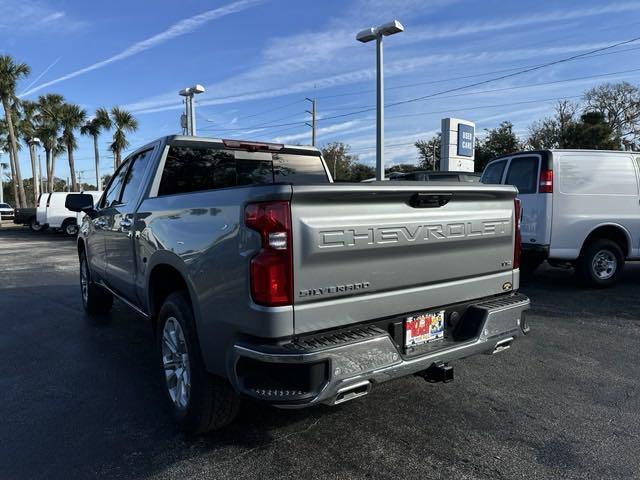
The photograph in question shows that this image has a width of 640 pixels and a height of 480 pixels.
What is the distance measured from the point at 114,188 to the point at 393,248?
3.78 metres

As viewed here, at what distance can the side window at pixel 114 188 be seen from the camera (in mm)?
5160

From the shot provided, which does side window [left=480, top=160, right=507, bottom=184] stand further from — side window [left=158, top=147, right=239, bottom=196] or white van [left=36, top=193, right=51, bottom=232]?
white van [left=36, top=193, right=51, bottom=232]

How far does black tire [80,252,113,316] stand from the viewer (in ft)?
20.8

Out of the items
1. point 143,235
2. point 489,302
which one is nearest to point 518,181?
point 489,302

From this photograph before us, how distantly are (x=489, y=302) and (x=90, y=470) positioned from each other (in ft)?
8.82

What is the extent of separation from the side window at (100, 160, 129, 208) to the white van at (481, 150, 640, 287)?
5.61 m

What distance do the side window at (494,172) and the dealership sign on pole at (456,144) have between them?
9912mm

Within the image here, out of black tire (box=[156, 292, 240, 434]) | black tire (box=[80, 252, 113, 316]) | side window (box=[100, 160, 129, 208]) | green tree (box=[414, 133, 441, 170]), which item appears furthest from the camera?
green tree (box=[414, 133, 441, 170])

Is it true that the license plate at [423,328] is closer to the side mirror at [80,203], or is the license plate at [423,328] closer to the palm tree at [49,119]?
the side mirror at [80,203]

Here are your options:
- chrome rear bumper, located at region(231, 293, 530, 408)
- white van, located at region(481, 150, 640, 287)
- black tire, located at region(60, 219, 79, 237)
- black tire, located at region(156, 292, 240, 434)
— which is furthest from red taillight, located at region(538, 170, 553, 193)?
black tire, located at region(60, 219, 79, 237)

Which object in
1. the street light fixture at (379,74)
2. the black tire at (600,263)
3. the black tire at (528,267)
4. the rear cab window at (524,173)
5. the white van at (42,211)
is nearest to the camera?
the rear cab window at (524,173)

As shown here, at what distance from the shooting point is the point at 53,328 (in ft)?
19.4

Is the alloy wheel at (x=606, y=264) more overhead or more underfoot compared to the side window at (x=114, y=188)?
more underfoot

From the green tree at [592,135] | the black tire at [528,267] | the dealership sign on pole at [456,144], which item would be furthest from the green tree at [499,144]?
the black tire at [528,267]
